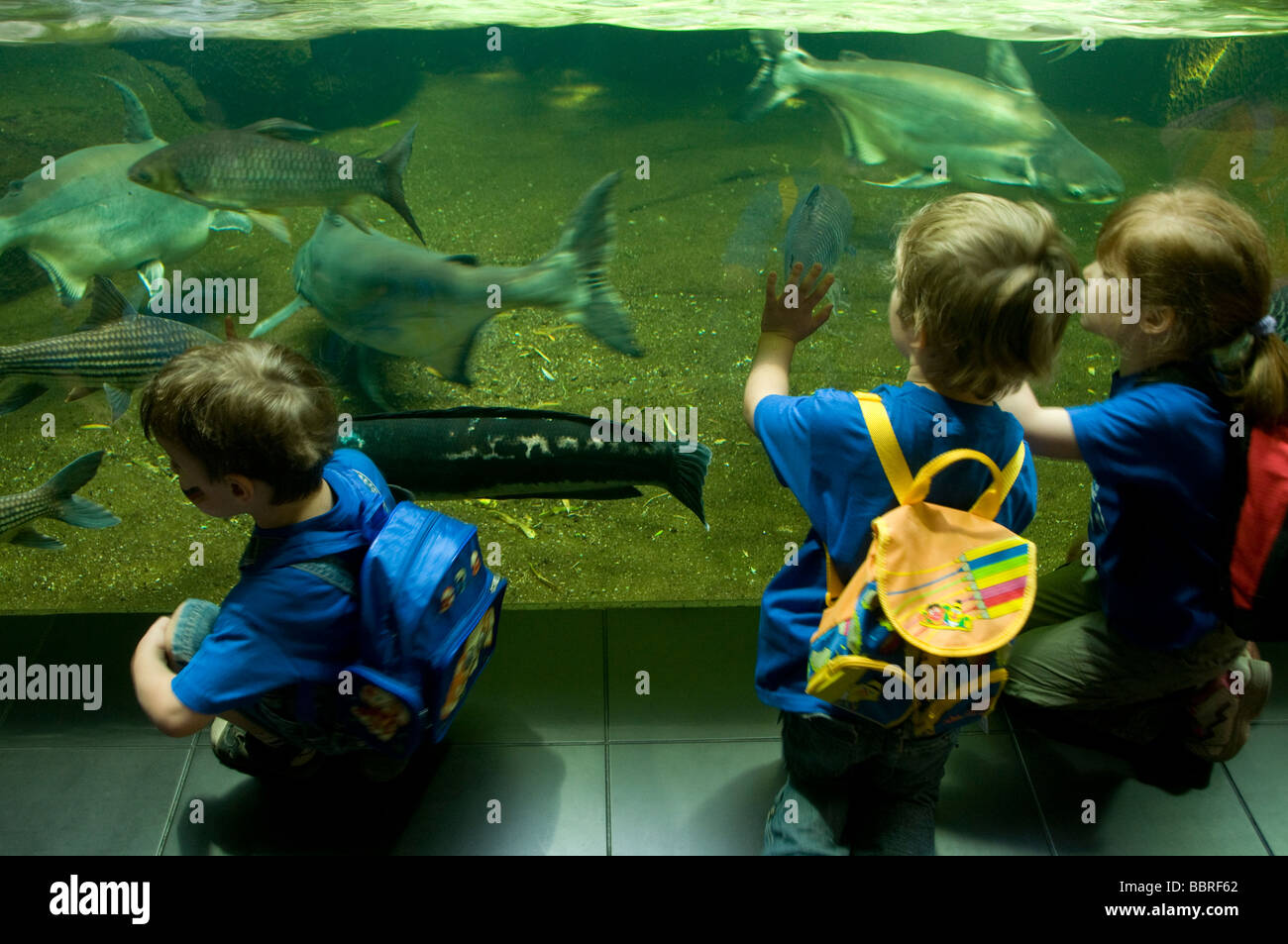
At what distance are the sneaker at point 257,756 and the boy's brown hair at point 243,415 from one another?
2.28 feet

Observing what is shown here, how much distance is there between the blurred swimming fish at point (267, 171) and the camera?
8.10ft

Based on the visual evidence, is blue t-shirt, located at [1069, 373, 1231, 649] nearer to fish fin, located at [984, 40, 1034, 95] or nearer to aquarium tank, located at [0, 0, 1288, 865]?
aquarium tank, located at [0, 0, 1288, 865]

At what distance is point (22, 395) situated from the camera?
233 centimetres

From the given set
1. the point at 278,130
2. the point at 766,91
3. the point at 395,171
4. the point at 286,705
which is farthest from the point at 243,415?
the point at 766,91

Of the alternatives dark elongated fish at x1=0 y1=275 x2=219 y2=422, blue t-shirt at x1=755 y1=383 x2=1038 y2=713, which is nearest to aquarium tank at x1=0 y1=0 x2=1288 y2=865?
dark elongated fish at x1=0 y1=275 x2=219 y2=422

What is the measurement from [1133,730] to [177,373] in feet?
7.11

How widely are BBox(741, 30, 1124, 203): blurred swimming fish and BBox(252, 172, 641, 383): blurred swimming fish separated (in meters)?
1.26

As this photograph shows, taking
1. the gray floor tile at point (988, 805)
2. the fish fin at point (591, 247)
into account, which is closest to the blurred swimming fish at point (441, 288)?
the fish fin at point (591, 247)

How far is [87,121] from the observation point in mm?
4012

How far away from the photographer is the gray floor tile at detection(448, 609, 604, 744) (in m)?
2.08

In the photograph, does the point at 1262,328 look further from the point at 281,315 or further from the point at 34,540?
the point at 34,540

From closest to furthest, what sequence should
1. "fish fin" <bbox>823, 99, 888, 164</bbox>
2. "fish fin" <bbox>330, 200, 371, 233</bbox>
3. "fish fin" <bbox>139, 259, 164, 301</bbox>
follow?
"fish fin" <bbox>330, 200, 371, 233</bbox>
"fish fin" <bbox>139, 259, 164, 301</bbox>
"fish fin" <bbox>823, 99, 888, 164</bbox>

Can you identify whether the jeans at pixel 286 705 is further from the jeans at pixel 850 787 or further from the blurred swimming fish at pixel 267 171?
the blurred swimming fish at pixel 267 171
